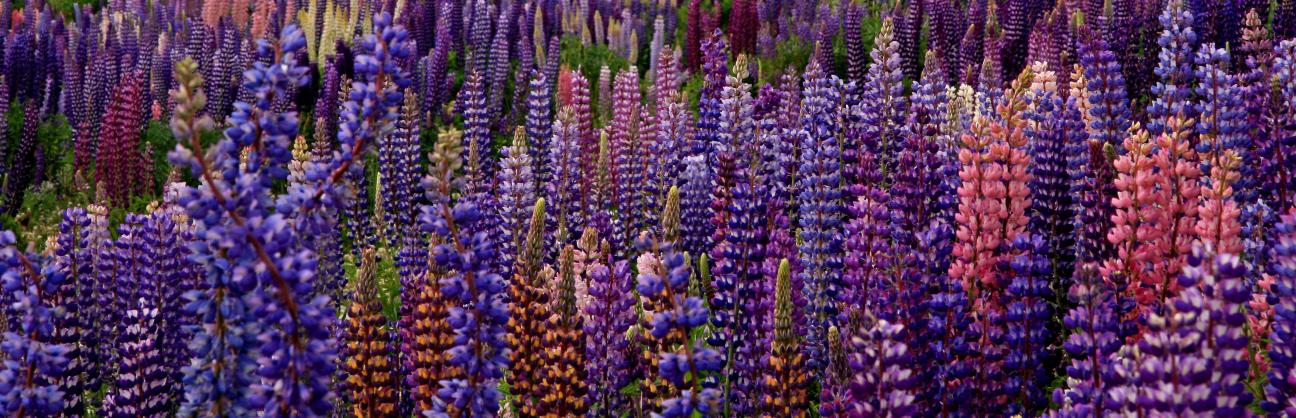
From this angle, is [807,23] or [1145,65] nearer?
[1145,65]

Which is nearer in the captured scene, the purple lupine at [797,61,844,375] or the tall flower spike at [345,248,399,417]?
the tall flower spike at [345,248,399,417]

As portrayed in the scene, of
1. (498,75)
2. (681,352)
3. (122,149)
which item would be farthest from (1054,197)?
(498,75)

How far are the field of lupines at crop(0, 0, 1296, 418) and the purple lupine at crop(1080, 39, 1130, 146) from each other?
3 centimetres

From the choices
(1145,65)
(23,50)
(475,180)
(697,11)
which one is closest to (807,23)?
(697,11)

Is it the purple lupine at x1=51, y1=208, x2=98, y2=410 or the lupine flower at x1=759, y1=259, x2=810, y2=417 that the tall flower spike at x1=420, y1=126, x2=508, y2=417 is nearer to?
the lupine flower at x1=759, y1=259, x2=810, y2=417

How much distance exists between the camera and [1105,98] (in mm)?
8469

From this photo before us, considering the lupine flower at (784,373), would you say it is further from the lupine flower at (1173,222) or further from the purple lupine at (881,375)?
the lupine flower at (1173,222)

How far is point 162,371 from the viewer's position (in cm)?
611

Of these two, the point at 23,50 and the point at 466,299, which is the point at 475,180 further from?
the point at 23,50

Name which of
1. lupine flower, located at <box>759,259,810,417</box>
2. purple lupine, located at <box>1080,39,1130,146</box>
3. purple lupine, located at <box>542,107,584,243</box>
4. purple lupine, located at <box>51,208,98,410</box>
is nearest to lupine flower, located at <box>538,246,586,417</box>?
lupine flower, located at <box>759,259,810,417</box>

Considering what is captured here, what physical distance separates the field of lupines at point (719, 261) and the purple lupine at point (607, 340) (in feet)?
0.06

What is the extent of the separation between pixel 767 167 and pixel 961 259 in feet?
8.13

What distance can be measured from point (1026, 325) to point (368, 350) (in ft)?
10.4

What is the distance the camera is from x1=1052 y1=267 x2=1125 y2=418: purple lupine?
4.31 meters
